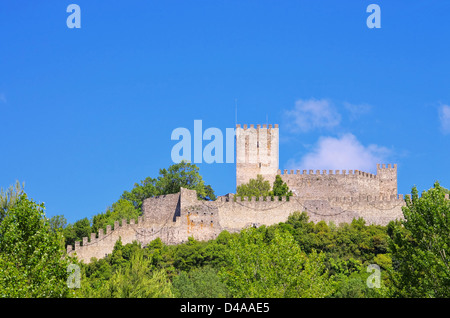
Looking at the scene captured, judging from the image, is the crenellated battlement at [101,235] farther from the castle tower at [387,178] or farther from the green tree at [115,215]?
the castle tower at [387,178]

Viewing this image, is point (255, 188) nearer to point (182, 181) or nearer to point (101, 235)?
point (182, 181)

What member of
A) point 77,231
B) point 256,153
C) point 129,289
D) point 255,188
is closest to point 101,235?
point 77,231

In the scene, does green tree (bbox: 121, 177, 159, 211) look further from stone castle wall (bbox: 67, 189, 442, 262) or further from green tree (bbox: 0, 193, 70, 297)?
green tree (bbox: 0, 193, 70, 297)

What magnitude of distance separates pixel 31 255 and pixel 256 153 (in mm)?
44330

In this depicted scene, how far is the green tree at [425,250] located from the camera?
3444 centimetres

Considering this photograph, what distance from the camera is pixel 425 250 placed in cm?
3588

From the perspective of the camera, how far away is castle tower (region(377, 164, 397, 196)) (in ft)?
249

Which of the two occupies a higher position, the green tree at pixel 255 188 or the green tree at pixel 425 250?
the green tree at pixel 255 188

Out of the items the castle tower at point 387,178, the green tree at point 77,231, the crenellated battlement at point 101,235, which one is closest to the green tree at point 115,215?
the green tree at point 77,231

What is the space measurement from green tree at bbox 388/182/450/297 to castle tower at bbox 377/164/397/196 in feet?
125

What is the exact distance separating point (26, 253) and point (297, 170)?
44.1 m

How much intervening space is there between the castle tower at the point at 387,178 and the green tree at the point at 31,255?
4697 centimetres

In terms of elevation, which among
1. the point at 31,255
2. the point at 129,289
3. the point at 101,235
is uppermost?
the point at 101,235
